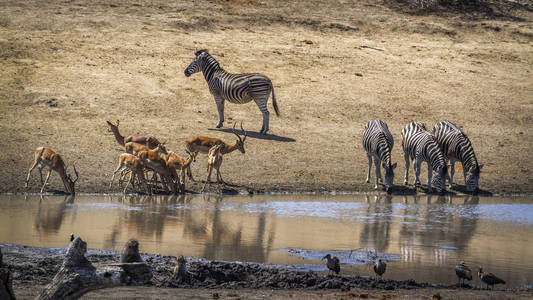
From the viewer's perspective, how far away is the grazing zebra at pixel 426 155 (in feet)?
68.9

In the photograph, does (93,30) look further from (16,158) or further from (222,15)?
(16,158)

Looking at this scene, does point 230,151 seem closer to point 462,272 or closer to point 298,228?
point 298,228

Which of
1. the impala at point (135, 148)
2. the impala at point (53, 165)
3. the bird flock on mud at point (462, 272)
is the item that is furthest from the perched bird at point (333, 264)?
the impala at point (135, 148)

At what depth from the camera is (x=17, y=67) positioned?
26.6 metres

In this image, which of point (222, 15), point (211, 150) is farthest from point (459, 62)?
point (211, 150)

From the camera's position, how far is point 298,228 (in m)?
14.8

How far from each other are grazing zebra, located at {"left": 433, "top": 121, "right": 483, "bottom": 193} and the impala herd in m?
5.61

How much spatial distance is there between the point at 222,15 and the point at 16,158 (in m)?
17.1

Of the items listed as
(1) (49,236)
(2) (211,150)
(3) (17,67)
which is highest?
(3) (17,67)

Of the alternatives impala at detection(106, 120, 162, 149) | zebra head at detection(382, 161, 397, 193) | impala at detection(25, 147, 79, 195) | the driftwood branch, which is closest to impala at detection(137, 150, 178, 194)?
impala at detection(25, 147, 79, 195)

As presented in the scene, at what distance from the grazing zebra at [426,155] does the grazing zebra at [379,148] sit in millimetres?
616

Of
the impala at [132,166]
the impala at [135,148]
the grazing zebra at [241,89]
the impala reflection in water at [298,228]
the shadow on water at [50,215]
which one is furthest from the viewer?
the grazing zebra at [241,89]

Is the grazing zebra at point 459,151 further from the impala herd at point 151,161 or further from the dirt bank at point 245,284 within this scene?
the dirt bank at point 245,284

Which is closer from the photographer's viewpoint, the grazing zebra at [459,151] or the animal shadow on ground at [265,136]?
the grazing zebra at [459,151]
